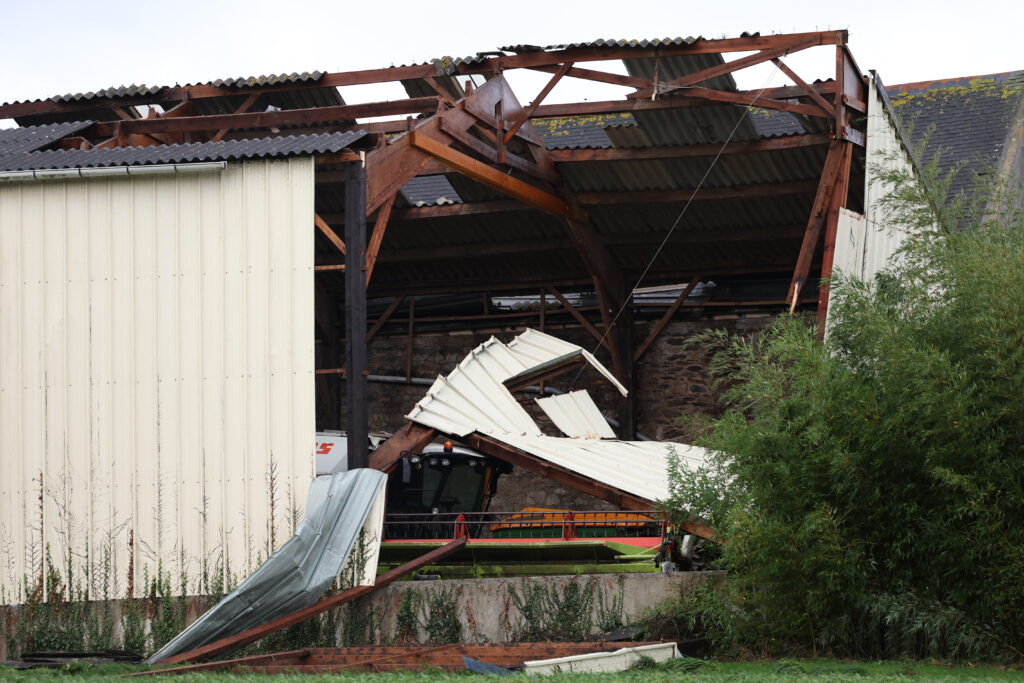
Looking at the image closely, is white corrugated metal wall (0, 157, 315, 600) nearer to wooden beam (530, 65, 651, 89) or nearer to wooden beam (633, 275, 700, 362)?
wooden beam (530, 65, 651, 89)

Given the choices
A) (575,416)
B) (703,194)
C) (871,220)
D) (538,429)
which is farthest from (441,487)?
(871,220)

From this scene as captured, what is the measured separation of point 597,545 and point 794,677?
14.3 feet

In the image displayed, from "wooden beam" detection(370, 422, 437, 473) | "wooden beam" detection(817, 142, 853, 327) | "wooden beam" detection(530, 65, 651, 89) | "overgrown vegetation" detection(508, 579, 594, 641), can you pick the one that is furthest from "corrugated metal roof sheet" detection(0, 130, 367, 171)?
"wooden beam" detection(817, 142, 853, 327)

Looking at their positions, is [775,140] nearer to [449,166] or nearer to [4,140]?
[449,166]

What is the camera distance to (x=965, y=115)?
2145cm

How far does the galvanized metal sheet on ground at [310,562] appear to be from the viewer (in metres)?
11.6

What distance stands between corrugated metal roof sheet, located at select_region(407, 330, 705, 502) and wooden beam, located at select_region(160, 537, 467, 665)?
1647 millimetres

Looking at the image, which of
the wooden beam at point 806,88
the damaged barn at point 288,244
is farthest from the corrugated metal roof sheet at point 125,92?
the wooden beam at point 806,88

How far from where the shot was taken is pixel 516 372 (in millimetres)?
15375

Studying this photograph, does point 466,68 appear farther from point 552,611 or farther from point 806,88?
point 552,611

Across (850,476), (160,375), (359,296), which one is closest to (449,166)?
(359,296)

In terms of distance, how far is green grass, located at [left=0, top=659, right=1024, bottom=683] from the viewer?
341 inches

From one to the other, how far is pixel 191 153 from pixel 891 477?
7902 mm

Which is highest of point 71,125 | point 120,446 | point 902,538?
point 71,125
